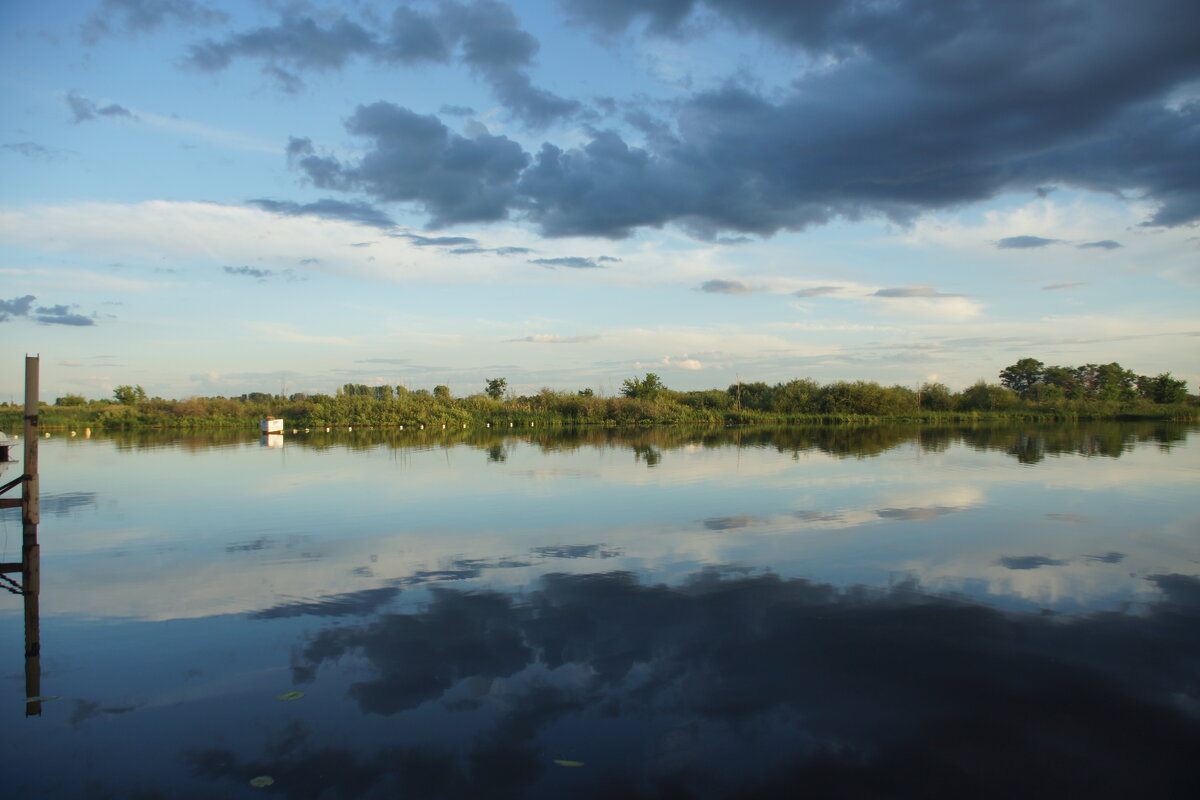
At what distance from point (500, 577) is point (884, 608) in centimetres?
437

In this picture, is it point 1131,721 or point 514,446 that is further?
point 514,446

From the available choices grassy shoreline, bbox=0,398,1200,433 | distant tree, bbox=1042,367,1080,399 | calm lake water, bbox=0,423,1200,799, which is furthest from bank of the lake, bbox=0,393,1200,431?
calm lake water, bbox=0,423,1200,799

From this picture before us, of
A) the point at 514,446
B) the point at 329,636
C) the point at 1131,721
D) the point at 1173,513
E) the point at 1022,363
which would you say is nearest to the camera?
the point at 1131,721

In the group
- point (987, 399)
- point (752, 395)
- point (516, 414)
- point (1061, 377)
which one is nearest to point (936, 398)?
point (987, 399)

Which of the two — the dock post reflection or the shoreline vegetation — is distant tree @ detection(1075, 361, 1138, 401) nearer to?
the shoreline vegetation

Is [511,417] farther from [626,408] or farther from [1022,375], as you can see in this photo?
[1022,375]

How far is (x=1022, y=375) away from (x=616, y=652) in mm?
91692

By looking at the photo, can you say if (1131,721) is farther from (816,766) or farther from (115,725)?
(115,725)

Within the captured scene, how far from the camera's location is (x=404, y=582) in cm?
873

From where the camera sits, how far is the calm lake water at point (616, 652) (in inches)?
181

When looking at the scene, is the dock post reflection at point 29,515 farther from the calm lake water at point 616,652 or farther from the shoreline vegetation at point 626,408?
the shoreline vegetation at point 626,408

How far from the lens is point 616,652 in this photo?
20.8ft

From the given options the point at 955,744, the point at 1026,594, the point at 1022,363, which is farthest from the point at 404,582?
the point at 1022,363

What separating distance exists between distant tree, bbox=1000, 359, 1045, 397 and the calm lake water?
78.7 m
